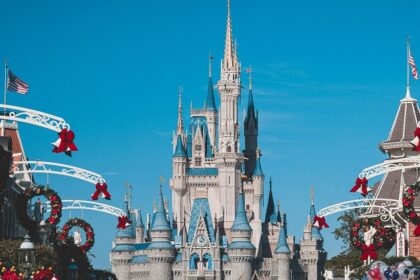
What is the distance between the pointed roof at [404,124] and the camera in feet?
238

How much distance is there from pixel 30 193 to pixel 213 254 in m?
114

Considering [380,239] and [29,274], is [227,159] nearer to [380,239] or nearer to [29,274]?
[380,239]

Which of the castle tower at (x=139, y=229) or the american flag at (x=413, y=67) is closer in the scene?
the american flag at (x=413, y=67)

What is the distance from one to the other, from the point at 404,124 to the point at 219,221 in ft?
316

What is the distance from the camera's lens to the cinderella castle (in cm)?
16188

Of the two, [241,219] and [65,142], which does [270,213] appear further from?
[65,142]

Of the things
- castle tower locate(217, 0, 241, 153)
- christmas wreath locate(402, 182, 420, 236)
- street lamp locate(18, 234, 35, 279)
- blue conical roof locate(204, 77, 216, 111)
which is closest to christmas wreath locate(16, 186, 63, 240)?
street lamp locate(18, 234, 35, 279)

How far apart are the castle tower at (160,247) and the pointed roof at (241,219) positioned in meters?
7.02

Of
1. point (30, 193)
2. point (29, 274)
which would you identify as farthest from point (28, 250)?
point (30, 193)

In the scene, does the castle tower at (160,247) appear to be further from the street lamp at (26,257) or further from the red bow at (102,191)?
the street lamp at (26,257)

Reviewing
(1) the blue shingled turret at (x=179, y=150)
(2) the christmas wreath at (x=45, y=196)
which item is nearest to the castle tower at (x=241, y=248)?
(1) the blue shingled turret at (x=179, y=150)

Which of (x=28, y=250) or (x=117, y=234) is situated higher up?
(x=117, y=234)

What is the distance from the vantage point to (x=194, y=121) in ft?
586

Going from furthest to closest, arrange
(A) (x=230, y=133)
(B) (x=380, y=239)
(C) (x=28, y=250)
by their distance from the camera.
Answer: (A) (x=230, y=133) → (B) (x=380, y=239) → (C) (x=28, y=250)
